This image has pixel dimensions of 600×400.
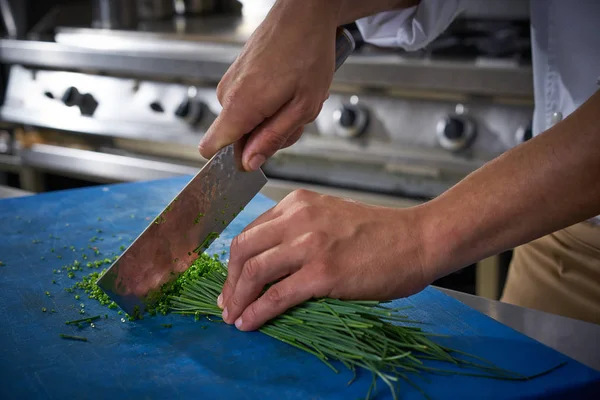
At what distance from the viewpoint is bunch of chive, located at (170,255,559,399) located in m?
0.97

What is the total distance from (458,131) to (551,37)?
631mm

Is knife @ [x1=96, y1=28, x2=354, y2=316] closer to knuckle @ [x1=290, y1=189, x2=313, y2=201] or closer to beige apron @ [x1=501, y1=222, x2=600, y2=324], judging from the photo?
knuckle @ [x1=290, y1=189, x2=313, y2=201]

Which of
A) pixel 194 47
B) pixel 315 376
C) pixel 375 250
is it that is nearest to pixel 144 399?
pixel 315 376

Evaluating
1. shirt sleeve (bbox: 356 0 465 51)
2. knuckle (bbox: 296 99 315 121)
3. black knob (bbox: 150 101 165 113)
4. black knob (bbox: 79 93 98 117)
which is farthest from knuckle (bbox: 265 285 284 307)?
black knob (bbox: 79 93 98 117)

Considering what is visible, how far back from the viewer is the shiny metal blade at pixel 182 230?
3.68 feet

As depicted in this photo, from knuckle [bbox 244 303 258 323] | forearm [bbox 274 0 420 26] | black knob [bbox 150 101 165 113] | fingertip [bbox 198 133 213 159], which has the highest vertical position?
forearm [bbox 274 0 420 26]

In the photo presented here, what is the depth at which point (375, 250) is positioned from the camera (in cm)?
99

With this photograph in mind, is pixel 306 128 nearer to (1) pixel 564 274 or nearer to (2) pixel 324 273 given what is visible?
(1) pixel 564 274

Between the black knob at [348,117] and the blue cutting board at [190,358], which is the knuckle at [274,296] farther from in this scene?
the black knob at [348,117]

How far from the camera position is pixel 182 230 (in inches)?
47.0

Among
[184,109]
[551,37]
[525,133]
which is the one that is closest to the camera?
[551,37]

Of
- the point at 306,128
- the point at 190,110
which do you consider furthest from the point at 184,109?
the point at 306,128

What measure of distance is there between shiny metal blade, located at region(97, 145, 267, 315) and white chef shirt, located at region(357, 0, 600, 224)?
1.85 feet

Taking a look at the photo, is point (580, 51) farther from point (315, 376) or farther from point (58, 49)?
point (58, 49)
